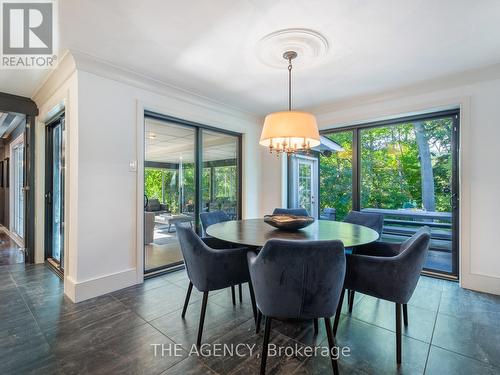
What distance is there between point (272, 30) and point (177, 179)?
2281 mm

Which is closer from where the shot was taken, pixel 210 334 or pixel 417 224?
pixel 210 334

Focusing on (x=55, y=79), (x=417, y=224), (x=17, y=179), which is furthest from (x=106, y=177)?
(x=17, y=179)

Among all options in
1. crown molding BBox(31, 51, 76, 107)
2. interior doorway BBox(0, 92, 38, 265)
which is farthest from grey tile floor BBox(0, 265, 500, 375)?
crown molding BBox(31, 51, 76, 107)

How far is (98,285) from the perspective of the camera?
8.40 ft

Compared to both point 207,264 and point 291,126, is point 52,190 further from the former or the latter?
point 291,126

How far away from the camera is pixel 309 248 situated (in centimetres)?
137

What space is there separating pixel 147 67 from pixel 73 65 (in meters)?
0.68

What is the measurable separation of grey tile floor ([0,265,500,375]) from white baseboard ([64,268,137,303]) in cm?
9

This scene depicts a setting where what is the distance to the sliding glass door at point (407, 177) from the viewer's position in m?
3.16

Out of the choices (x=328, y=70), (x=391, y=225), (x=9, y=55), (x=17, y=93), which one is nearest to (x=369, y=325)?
(x=391, y=225)

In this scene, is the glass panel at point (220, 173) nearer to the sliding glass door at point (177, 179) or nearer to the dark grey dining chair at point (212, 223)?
the sliding glass door at point (177, 179)

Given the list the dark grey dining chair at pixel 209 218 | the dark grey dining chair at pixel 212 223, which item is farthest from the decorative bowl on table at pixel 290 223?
the dark grey dining chair at pixel 209 218

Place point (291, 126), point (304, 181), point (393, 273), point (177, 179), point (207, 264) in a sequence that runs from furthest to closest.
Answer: point (304, 181)
point (177, 179)
point (291, 126)
point (207, 264)
point (393, 273)

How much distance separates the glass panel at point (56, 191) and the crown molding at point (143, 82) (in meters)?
1.46
